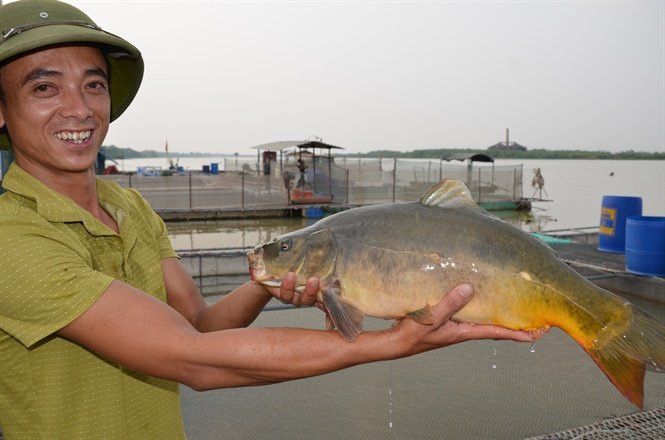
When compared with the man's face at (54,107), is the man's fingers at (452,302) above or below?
below

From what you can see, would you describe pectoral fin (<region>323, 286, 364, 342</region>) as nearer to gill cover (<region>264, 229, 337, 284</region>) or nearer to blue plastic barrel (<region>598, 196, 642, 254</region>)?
gill cover (<region>264, 229, 337, 284</region>)

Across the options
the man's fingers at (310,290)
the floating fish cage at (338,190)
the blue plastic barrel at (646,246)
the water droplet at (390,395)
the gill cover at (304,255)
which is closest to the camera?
the man's fingers at (310,290)

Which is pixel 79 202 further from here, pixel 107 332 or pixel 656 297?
pixel 656 297

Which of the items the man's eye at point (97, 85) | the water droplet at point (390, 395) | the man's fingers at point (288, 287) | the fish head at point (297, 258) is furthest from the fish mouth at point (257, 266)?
the water droplet at point (390, 395)

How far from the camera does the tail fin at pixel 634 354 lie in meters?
1.82

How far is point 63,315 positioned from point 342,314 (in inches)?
31.9

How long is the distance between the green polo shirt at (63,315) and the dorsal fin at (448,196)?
3.54 feet

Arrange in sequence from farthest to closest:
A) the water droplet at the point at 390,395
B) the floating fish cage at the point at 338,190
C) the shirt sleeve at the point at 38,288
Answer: the floating fish cage at the point at 338,190 < the water droplet at the point at 390,395 < the shirt sleeve at the point at 38,288

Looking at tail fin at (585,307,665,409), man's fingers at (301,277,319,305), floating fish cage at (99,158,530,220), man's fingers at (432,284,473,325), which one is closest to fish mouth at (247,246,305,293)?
man's fingers at (301,277,319,305)

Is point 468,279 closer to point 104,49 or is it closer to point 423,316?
point 423,316

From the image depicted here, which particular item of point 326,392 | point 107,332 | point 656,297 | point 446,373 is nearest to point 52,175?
point 107,332

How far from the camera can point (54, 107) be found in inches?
65.6

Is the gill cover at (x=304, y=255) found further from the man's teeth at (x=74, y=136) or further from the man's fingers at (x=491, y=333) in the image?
the man's teeth at (x=74, y=136)

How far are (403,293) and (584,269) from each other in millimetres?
7429
